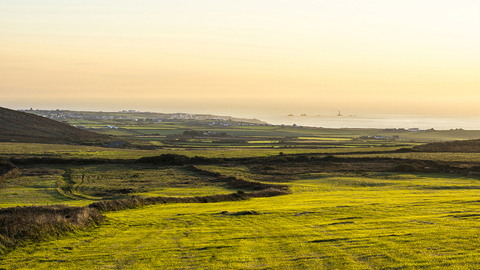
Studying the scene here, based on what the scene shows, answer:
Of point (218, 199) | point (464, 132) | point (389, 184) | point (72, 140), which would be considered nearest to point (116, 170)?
point (218, 199)

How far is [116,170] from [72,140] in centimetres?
5697

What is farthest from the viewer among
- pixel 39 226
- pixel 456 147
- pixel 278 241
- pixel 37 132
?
pixel 37 132

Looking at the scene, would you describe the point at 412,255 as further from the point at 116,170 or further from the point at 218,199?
the point at 116,170

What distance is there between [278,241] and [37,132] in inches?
4138

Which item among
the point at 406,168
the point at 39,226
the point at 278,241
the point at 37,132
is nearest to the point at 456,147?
the point at 406,168

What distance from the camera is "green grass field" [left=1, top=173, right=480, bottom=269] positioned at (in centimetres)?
1197

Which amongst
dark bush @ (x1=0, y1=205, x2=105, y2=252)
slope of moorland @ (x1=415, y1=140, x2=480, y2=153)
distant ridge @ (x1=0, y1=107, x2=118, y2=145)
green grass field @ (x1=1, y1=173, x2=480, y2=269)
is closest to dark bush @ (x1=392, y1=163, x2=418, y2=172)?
green grass field @ (x1=1, y1=173, x2=480, y2=269)

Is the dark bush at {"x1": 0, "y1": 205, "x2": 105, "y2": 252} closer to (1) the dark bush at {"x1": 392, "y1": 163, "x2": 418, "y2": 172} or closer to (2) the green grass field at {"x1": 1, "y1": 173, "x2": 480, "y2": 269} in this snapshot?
(2) the green grass field at {"x1": 1, "y1": 173, "x2": 480, "y2": 269}

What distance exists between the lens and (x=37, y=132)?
10256 cm

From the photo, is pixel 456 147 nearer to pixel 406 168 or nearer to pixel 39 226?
pixel 406 168

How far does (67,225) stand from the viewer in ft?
52.5

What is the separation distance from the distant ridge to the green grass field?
85.0 m

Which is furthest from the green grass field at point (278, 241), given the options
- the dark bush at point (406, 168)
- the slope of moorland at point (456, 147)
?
the slope of moorland at point (456, 147)

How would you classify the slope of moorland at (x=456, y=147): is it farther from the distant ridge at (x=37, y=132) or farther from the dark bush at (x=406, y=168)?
the distant ridge at (x=37, y=132)
